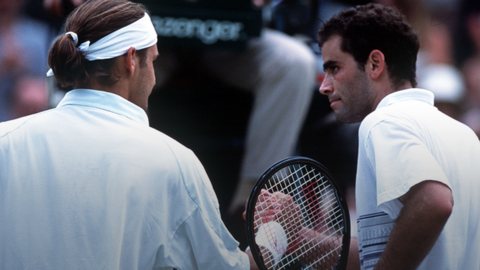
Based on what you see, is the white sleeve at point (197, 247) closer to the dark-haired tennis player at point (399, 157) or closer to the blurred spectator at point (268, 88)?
the dark-haired tennis player at point (399, 157)

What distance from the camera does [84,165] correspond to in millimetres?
1276

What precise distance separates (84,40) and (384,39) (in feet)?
3.90

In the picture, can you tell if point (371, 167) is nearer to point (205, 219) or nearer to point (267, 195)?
point (267, 195)

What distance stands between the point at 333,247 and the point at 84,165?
1.06 meters

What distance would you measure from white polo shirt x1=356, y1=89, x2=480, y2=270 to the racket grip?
31cm

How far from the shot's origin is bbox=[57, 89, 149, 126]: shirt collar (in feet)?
4.58

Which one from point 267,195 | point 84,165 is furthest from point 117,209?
point 267,195

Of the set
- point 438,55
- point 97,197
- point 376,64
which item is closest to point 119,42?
point 97,197

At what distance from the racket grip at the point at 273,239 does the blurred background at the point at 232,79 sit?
1.63 metres

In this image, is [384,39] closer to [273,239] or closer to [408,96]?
[408,96]

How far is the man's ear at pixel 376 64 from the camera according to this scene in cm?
179

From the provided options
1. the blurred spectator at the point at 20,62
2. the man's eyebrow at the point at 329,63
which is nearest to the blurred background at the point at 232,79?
the blurred spectator at the point at 20,62

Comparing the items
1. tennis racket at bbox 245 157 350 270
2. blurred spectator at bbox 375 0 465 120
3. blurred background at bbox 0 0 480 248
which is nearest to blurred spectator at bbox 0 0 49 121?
blurred background at bbox 0 0 480 248

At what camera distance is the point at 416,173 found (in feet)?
4.42
